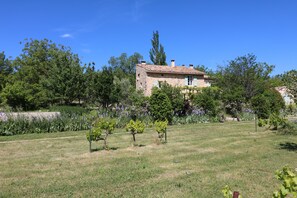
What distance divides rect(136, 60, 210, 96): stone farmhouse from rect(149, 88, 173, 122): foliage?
39.4ft

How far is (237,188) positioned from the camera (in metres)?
5.04

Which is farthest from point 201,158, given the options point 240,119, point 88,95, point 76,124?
point 88,95

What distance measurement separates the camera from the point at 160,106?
16875mm

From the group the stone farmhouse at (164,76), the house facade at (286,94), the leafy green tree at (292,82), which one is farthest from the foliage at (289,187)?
the stone farmhouse at (164,76)

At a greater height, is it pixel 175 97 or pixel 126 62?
pixel 126 62

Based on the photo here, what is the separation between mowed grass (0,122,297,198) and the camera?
16.3 feet

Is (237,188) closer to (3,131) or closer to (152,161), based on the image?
(152,161)

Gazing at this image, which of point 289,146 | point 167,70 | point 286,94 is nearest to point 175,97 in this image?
point 286,94

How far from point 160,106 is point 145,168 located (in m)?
10.6

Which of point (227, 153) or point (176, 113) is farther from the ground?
point (176, 113)

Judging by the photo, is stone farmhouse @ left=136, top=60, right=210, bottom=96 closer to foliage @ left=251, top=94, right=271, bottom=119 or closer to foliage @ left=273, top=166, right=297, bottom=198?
foliage @ left=251, top=94, right=271, bottom=119

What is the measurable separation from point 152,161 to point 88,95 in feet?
65.7

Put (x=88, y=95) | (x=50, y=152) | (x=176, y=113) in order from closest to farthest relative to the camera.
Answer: (x=50, y=152)
(x=176, y=113)
(x=88, y=95)

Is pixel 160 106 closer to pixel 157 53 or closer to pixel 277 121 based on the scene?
pixel 277 121
